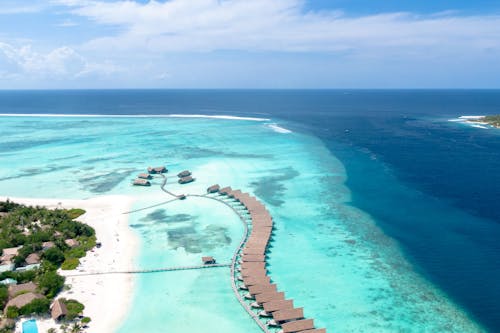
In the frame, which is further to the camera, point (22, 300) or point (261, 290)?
point (261, 290)

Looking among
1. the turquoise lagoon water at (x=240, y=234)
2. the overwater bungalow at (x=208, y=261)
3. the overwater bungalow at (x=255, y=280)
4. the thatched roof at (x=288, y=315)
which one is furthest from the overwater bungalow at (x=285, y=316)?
the overwater bungalow at (x=208, y=261)

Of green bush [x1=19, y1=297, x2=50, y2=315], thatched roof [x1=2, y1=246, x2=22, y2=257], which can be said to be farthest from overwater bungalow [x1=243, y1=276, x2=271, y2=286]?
thatched roof [x1=2, y1=246, x2=22, y2=257]

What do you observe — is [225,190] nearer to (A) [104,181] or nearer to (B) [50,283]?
(A) [104,181]

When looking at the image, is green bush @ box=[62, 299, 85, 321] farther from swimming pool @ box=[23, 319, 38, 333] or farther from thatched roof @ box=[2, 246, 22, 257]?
thatched roof @ box=[2, 246, 22, 257]

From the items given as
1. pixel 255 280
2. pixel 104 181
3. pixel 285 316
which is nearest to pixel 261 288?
pixel 255 280

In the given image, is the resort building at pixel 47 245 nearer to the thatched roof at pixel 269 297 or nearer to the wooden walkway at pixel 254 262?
the wooden walkway at pixel 254 262

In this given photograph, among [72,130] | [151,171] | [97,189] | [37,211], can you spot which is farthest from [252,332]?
Result: [72,130]
